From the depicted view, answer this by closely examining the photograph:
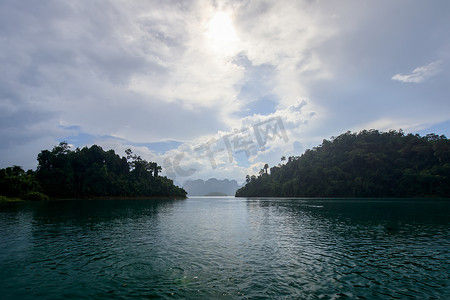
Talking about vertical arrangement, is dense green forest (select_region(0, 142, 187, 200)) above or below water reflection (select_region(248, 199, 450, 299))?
above

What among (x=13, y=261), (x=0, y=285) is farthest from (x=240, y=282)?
(x=13, y=261)

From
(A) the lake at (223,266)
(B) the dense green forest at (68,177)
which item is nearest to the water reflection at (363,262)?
(A) the lake at (223,266)

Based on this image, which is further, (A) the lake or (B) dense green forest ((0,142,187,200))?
(B) dense green forest ((0,142,187,200))

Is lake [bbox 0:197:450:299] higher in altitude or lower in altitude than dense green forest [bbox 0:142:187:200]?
lower

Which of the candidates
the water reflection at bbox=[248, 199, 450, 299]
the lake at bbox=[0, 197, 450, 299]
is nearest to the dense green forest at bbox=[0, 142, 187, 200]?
the lake at bbox=[0, 197, 450, 299]

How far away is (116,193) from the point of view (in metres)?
185

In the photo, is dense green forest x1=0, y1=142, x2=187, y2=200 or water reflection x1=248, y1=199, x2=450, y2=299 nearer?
water reflection x1=248, y1=199, x2=450, y2=299

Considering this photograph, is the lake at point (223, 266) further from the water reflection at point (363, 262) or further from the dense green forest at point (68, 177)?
the dense green forest at point (68, 177)

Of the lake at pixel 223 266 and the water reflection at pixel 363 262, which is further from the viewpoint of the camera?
the water reflection at pixel 363 262

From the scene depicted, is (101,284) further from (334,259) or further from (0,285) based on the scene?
(334,259)

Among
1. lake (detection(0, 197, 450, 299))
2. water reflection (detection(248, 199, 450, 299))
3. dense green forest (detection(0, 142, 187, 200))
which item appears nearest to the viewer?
lake (detection(0, 197, 450, 299))

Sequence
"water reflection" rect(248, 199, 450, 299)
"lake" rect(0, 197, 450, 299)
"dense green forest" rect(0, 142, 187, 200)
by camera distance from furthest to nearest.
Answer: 1. "dense green forest" rect(0, 142, 187, 200)
2. "water reflection" rect(248, 199, 450, 299)
3. "lake" rect(0, 197, 450, 299)

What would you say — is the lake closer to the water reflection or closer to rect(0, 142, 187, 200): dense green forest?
the water reflection

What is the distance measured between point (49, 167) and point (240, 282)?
185 meters
